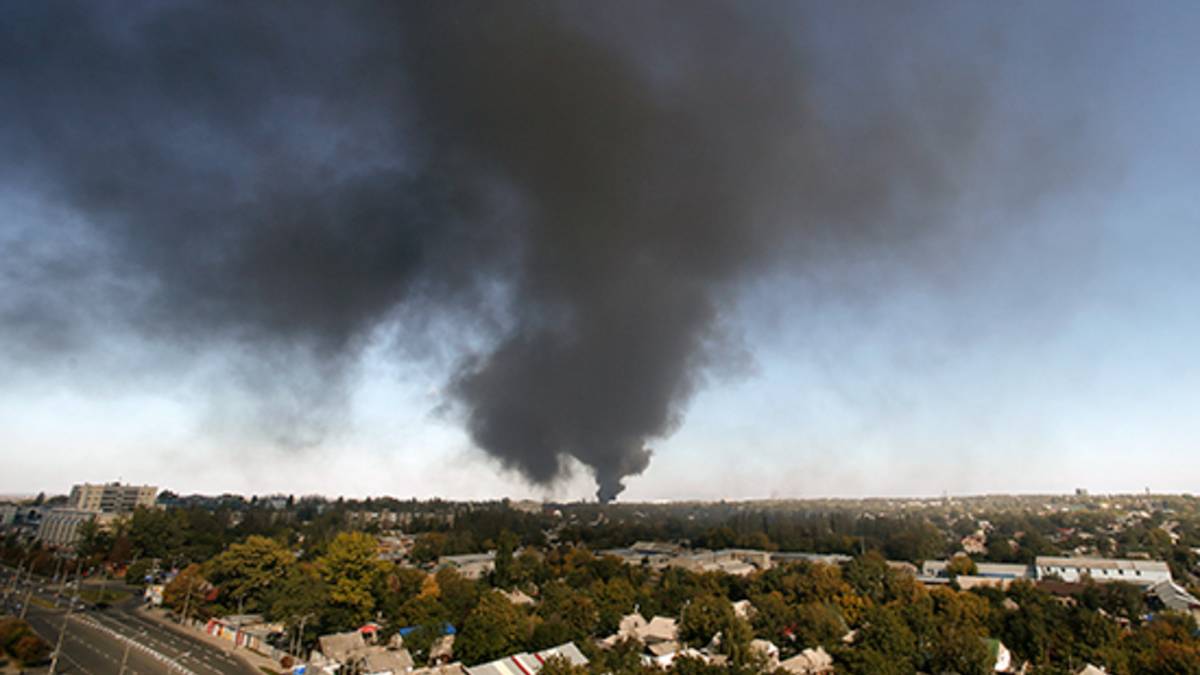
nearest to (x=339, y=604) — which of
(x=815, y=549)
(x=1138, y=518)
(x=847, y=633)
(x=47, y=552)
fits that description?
(x=847, y=633)

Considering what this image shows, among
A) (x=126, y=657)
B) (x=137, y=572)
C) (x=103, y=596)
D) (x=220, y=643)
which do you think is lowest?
(x=220, y=643)

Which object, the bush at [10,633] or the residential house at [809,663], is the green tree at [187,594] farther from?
the residential house at [809,663]

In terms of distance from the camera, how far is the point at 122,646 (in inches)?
1594

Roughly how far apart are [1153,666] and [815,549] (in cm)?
8238

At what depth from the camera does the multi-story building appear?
528 ft

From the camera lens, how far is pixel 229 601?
5369 cm

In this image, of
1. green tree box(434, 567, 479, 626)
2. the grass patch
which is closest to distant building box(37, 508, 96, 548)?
the grass patch

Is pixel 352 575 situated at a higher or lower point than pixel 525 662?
higher

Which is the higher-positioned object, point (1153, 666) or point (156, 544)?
point (156, 544)

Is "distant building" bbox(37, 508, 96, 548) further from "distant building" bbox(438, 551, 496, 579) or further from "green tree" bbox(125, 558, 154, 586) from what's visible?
"distant building" bbox(438, 551, 496, 579)

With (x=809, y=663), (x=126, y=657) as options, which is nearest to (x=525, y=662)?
(x=809, y=663)

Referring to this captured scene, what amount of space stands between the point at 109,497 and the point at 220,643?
166049mm

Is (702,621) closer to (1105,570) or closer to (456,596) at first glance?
(456,596)

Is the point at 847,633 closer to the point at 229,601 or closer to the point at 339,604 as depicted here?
the point at 339,604
